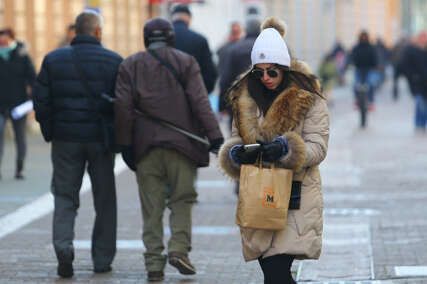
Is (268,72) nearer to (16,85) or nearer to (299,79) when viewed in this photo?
(299,79)

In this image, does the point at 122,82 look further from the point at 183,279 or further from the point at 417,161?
the point at 417,161

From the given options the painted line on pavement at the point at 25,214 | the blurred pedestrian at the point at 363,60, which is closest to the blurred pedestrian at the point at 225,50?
the painted line on pavement at the point at 25,214

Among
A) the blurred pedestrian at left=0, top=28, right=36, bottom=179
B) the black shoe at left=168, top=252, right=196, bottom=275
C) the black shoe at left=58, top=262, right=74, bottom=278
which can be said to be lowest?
the blurred pedestrian at left=0, top=28, right=36, bottom=179

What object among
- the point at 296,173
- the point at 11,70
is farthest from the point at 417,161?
the point at 296,173

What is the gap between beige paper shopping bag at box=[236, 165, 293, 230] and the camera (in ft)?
22.8

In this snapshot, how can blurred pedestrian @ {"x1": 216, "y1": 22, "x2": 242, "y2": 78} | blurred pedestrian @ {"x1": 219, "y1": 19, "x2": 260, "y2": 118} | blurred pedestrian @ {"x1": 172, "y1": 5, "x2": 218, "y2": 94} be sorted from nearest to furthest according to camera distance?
blurred pedestrian @ {"x1": 172, "y1": 5, "x2": 218, "y2": 94} < blurred pedestrian @ {"x1": 219, "y1": 19, "x2": 260, "y2": 118} < blurred pedestrian @ {"x1": 216, "y1": 22, "x2": 242, "y2": 78}

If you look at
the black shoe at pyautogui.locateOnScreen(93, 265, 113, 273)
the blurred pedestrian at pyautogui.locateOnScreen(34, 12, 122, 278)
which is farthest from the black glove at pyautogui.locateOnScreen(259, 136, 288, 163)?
the black shoe at pyautogui.locateOnScreen(93, 265, 113, 273)

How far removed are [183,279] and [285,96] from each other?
2713 mm

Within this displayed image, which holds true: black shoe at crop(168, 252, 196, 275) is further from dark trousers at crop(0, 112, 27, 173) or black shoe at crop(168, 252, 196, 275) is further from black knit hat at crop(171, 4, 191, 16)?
dark trousers at crop(0, 112, 27, 173)

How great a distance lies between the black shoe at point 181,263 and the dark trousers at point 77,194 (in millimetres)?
606

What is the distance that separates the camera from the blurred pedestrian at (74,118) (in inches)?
373

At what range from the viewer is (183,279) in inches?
373

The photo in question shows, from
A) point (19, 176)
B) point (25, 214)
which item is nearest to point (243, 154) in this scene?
point (25, 214)

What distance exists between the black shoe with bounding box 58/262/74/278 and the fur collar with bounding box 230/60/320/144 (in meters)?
Result: 2.67
